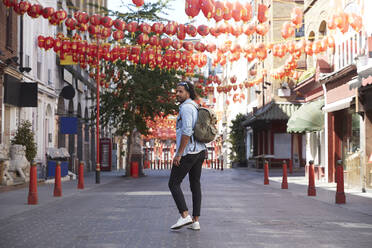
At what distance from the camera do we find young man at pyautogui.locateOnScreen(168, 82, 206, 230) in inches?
317

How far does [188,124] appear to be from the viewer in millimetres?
8086

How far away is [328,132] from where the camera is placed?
910 inches

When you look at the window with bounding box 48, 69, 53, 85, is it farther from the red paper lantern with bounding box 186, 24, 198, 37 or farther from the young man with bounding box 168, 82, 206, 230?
the young man with bounding box 168, 82, 206, 230

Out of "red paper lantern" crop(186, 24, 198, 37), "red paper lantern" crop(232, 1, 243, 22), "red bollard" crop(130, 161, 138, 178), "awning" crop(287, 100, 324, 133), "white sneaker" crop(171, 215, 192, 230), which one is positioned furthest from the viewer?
"red bollard" crop(130, 161, 138, 178)

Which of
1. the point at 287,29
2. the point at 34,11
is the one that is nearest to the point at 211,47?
the point at 287,29

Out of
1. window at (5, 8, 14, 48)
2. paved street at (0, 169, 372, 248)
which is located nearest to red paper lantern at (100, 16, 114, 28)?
window at (5, 8, 14, 48)

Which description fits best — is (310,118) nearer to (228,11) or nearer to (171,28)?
(171,28)

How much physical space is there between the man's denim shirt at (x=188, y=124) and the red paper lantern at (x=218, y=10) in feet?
25.8

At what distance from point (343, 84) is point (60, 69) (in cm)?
1575

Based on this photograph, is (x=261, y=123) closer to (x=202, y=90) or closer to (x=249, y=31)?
(x=202, y=90)

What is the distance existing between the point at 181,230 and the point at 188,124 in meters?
1.46

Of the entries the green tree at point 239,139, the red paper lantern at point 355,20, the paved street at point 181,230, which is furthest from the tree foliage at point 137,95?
the green tree at point 239,139

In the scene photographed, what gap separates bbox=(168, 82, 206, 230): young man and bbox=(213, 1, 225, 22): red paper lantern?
7673mm

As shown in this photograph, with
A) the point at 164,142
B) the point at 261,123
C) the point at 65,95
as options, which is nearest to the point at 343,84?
the point at 65,95
